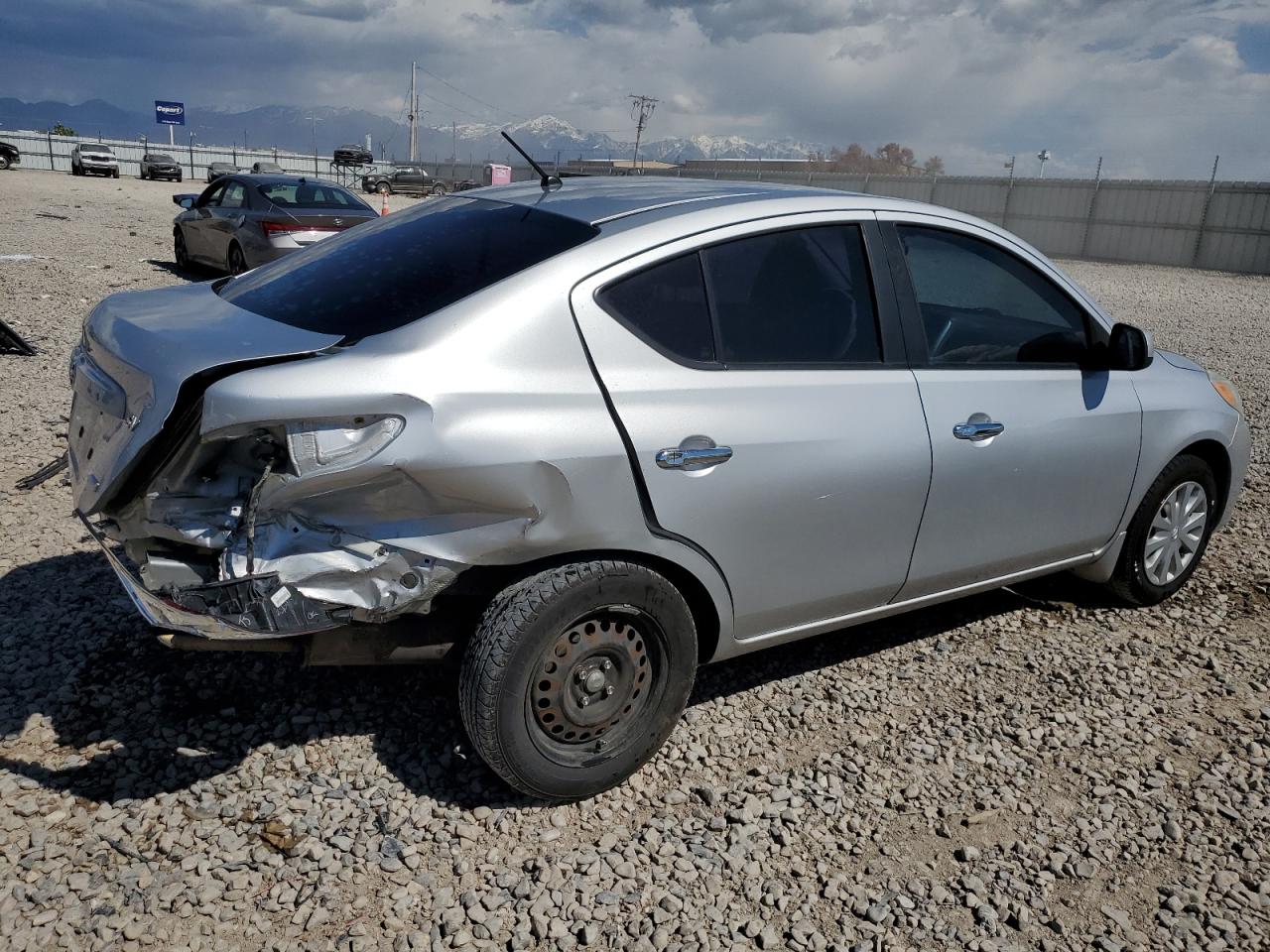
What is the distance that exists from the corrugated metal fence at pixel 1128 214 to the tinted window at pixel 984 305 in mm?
26511

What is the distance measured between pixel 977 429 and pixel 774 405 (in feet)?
2.92

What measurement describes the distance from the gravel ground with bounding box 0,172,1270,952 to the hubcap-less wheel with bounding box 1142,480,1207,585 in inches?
12.4

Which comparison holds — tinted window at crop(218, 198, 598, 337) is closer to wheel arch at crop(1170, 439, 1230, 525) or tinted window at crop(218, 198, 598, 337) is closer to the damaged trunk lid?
the damaged trunk lid

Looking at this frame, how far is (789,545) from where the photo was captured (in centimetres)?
312

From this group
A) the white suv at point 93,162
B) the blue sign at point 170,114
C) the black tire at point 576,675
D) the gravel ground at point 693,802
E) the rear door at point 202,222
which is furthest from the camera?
the blue sign at point 170,114

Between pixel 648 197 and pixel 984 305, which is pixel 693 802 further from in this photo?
pixel 984 305

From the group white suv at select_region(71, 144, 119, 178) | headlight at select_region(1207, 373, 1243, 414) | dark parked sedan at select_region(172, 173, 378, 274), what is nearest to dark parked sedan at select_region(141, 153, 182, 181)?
white suv at select_region(71, 144, 119, 178)

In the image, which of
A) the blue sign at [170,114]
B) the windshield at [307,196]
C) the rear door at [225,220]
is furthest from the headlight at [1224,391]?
the blue sign at [170,114]

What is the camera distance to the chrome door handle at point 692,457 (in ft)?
9.14

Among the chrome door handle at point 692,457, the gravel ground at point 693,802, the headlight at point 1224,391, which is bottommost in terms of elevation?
the gravel ground at point 693,802

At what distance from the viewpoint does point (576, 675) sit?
287cm

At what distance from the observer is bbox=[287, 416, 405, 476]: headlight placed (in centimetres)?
244

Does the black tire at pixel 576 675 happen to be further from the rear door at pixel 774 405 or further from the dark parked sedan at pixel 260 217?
the dark parked sedan at pixel 260 217

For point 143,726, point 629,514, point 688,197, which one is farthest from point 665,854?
point 688,197
